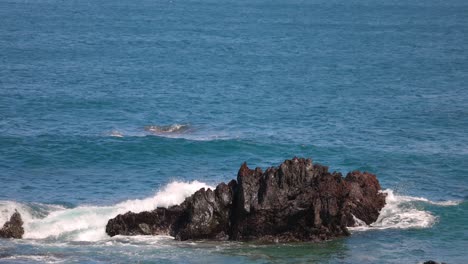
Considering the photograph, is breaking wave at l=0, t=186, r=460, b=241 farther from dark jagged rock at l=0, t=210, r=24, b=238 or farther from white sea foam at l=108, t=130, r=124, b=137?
white sea foam at l=108, t=130, r=124, b=137

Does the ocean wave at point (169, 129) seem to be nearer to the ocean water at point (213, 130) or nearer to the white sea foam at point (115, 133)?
the ocean water at point (213, 130)

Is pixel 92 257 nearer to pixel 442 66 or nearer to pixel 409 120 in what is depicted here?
pixel 409 120

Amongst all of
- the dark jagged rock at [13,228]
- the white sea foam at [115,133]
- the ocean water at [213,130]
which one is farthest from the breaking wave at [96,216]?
the white sea foam at [115,133]

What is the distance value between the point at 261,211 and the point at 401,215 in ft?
37.3

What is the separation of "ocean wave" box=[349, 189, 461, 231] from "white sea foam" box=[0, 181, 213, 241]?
11.6 metres

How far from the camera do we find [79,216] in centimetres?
5706

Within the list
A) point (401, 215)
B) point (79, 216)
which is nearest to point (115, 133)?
point (79, 216)

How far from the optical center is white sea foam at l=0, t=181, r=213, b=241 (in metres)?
54.7

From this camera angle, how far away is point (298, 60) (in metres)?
140

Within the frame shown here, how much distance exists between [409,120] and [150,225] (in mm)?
46818

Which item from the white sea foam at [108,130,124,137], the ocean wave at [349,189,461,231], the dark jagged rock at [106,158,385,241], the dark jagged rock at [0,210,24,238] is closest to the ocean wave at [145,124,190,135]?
the white sea foam at [108,130,124,137]

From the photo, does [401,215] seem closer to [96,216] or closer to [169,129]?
[96,216]

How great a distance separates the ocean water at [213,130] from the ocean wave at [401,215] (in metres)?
0.16

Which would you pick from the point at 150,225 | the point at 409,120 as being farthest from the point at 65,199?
the point at 409,120
